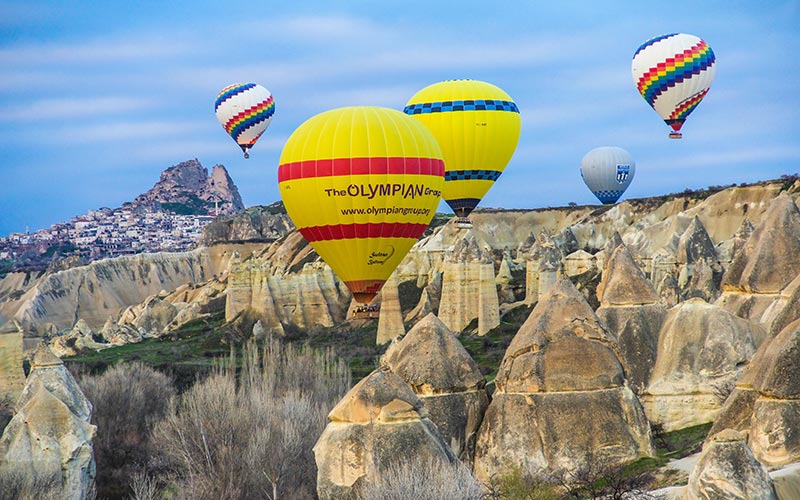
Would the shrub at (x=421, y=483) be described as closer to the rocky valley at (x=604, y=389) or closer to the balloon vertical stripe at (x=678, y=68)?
the rocky valley at (x=604, y=389)

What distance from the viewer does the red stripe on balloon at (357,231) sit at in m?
35.9

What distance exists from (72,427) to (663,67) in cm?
3495

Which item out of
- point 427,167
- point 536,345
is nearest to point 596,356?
point 536,345

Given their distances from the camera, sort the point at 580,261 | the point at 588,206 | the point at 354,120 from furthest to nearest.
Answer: the point at 588,206, the point at 580,261, the point at 354,120

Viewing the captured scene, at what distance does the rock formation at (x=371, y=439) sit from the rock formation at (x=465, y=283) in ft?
151

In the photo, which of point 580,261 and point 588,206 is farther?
point 588,206

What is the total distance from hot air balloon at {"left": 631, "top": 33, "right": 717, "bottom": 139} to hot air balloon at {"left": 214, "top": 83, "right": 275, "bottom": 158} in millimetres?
24576

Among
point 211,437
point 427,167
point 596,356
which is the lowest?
point 211,437

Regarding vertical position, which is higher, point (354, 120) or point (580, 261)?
point (354, 120)

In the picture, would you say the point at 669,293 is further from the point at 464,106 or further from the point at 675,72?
the point at 675,72

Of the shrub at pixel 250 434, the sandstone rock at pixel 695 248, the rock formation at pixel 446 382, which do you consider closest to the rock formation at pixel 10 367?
the shrub at pixel 250 434

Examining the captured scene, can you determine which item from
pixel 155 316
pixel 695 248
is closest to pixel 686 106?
pixel 695 248

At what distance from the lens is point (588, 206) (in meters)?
93.8

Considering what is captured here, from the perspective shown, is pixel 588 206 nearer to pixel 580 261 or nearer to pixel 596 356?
pixel 580 261
